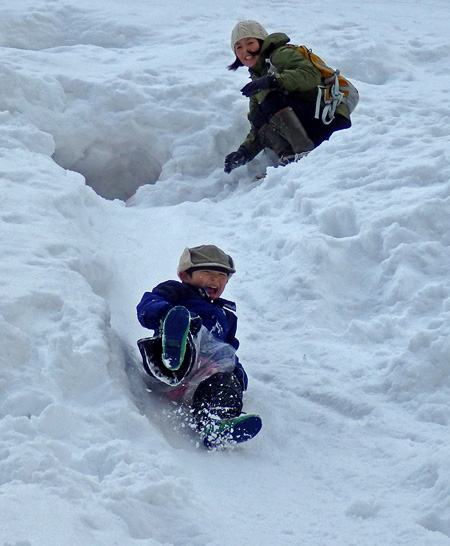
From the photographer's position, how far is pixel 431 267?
4.21 metres

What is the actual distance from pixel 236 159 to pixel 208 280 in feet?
8.79

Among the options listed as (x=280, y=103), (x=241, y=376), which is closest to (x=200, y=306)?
(x=241, y=376)

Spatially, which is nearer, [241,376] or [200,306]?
[241,376]

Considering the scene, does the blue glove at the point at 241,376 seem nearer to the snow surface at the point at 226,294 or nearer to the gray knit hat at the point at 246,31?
the snow surface at the point at 226,294

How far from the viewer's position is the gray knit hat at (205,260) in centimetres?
366

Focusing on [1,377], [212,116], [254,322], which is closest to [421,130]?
[212,116]

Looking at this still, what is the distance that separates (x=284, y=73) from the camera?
6035 millimetres

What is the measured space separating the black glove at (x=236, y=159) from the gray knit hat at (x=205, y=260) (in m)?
2.54

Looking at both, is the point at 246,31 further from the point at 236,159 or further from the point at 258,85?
the point at 236,159

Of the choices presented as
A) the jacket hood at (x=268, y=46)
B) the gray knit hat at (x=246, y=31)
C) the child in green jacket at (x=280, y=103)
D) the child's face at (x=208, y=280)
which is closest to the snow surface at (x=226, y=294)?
the child in green jacket at (x=280, y=103)

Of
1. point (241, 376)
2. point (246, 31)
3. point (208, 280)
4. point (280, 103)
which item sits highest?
point (246, 31)

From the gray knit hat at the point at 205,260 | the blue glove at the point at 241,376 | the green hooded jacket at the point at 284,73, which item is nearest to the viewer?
the blue glove at the point at 241,376

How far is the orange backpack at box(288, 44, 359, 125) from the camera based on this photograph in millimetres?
6164

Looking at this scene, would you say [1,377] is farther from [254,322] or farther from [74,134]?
[74,134]
